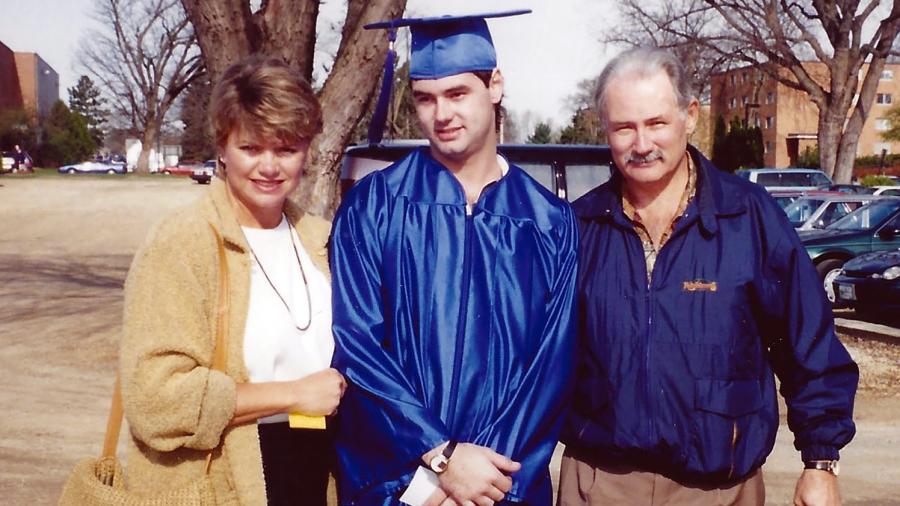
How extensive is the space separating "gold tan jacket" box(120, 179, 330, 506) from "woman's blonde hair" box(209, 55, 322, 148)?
226 millimetres

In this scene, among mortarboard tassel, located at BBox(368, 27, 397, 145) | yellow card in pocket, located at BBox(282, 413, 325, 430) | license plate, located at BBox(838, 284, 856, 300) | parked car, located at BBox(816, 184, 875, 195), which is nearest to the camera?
yellow card in pocket, located at BBox(282, 413, 325, 430)

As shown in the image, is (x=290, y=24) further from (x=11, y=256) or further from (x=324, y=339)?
(x=11, y=256)

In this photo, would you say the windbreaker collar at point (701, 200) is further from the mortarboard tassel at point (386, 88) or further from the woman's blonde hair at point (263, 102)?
the woman's blonde hair at point (263, 102)

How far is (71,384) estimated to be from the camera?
779 cm

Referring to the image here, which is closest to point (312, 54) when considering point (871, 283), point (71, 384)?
point (71, 384)

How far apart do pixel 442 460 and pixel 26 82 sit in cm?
9574

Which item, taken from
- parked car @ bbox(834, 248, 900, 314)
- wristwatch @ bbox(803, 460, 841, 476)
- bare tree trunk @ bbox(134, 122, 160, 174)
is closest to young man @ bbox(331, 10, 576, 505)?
wristwatch @ bbox(803, 460, 841, 476)

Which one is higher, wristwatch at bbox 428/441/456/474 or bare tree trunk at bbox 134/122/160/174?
bare tree trunk at bbox 134/122/160/174

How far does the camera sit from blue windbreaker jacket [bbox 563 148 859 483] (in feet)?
8.57

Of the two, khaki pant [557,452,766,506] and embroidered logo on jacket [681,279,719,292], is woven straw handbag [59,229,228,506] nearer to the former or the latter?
khaki pant [557,452,766,506]

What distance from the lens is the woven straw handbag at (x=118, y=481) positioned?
2.35 metres

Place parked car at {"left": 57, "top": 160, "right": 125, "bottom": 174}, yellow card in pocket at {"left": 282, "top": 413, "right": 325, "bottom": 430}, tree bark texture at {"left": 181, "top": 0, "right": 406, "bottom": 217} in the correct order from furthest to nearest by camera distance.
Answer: parked car at {"left": 57, "top": 160, "right": 125, "bottom": 174} → tree bark texture at {"left": 181, "top": 0, "right": 406, "bottom": 217} → yellow card in pocket at {"left": 282, "top": 413, "right": 325, "bottom": 430}

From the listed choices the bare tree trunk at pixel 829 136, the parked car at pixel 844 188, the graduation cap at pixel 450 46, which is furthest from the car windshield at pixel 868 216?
the bare tree trunk at pixel 829 136

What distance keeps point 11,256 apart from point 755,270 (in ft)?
57.5
